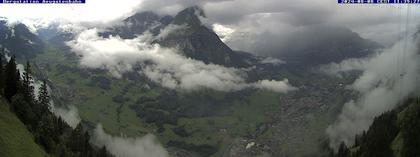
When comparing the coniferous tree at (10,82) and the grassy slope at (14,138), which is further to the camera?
the coniferous tree at (10,82)

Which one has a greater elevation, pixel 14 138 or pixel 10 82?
pixel 10 82

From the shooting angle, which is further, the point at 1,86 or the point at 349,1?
the point at 1,86

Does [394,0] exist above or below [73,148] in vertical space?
above

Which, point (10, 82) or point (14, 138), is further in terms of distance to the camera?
point (10, 82)

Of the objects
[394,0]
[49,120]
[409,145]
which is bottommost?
[409,145]

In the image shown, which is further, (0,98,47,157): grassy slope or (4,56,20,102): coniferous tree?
(4,56,20,102): coniferous tree

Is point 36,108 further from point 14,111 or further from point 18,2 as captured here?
point 18,2

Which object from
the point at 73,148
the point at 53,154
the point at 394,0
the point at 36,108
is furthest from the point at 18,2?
the point at 73,148

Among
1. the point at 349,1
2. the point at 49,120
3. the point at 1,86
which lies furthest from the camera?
the point at 49,120
